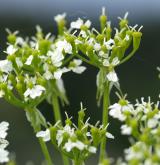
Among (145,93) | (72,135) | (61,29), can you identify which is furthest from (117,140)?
(72,135)

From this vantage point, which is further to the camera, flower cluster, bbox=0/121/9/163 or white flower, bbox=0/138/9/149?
white flower, bbox=0/138/9/149

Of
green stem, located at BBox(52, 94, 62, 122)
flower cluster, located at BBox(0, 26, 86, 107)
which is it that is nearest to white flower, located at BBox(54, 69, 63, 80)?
flower cluster, located at BBox(0, 26, 86, 107)

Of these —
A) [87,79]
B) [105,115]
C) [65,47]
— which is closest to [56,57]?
[65,47]

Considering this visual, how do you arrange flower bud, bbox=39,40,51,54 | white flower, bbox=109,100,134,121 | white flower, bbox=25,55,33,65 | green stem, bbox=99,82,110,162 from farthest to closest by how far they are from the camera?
flower bud, bbox=39,40,51,54 < white flower, bbox=25,55,33,65 < green stem, bbox=99,82,110,162 < white flower, bbox=109,100,134,121

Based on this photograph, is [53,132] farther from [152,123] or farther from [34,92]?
[152,123]

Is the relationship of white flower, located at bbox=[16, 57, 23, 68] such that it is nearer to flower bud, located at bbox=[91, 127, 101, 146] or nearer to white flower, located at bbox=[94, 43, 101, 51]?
white flower, located at bbox=[94, 43, 101, 51]

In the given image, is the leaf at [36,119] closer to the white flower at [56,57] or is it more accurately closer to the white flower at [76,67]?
the white flower at [56,57]

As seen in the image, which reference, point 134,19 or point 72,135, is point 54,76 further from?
point 134,19
